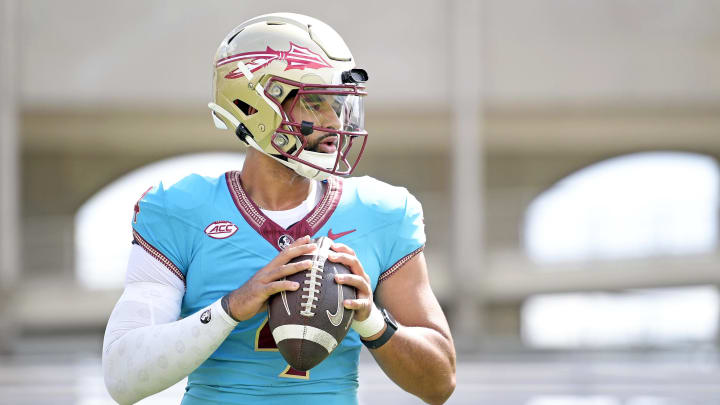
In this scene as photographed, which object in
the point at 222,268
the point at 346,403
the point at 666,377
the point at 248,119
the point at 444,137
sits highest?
the point at 248,119

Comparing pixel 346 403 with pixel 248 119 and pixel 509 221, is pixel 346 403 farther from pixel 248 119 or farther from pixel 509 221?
pixel 509 221

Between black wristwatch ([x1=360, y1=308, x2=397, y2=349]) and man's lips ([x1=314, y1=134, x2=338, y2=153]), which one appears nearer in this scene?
black wristwatch ([x1=360, y1=308, x2=397, y2=349])

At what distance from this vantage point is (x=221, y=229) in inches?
94.3

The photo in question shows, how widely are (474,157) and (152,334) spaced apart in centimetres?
994

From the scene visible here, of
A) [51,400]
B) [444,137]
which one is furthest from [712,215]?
[51,400]

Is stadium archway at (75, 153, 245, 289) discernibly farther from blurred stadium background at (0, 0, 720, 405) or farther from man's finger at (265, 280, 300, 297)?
man's finger at (265, 280, 300, 297)

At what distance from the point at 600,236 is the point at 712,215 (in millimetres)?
1400

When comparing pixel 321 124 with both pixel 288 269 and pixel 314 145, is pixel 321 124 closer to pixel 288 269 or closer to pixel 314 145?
pixel 314 145

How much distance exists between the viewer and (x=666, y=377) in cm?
890

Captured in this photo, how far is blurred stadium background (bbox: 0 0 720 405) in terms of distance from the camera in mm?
11531

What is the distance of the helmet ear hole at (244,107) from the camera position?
2.55 meters

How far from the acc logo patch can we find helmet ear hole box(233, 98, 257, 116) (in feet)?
0.97

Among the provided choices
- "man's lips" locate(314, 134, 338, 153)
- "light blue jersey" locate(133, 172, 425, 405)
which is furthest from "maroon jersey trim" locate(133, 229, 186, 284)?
"man's lips" locate(314, 134, 338, 153)

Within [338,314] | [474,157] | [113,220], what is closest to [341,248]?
[338,314]
